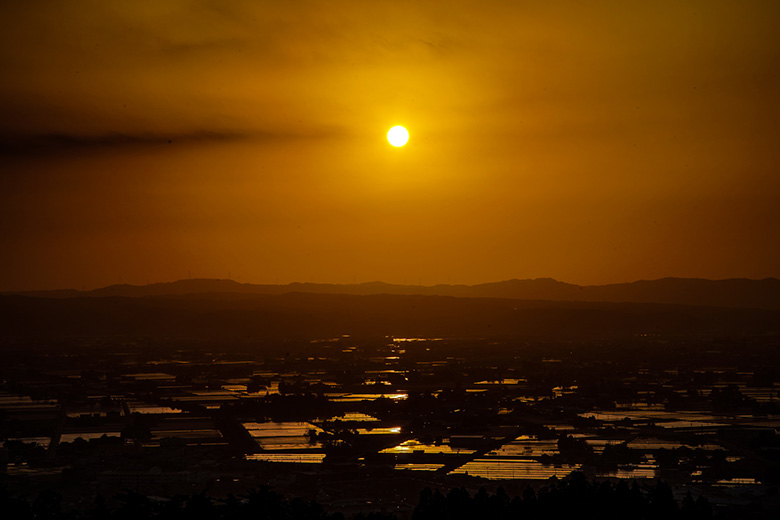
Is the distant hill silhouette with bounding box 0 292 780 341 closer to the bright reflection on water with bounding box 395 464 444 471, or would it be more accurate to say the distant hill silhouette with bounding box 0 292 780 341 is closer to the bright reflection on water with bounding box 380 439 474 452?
the bright reflection on water with bounding box 380 439 474 452

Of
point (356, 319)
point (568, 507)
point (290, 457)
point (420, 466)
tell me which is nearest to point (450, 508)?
point (568, 507)

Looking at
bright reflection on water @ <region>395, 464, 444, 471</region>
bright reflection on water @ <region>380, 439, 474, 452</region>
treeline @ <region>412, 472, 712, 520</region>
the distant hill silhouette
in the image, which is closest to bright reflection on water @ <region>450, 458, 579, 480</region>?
bright reflection on water @ <region>395, 464, 444, 471</region>

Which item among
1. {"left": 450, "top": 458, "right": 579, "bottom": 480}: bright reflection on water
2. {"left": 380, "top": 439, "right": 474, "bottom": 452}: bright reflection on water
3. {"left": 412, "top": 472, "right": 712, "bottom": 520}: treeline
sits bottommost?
{"left": 450, "top": 458, "right": 579, "bottom": 480}: bright reflection on water

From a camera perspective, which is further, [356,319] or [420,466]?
[356,319]

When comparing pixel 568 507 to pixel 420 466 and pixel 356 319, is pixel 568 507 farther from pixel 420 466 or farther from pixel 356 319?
pixel 356 319

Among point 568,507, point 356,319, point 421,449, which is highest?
point 356,319

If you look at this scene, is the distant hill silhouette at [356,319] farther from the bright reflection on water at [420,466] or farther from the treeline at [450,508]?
the treeline at [450,508]

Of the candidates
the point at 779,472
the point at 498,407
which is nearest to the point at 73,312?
the point at 498,407

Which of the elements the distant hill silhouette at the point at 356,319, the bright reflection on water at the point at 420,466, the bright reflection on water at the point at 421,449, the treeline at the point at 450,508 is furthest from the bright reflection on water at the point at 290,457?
the distant hill silhouette at the point at 356,319
